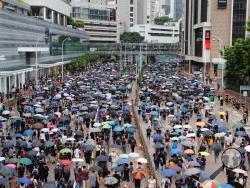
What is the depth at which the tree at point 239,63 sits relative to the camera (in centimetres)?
5166

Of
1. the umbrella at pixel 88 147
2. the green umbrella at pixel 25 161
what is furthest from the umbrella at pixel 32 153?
the umbrella at pixel 88 147

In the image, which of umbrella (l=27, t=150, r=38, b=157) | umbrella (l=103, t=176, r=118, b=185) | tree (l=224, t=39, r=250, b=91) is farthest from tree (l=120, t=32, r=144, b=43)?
umbrella (l=103, t=176, r=118, b=185)

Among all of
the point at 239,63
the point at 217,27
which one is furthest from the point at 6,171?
the point at 217,27

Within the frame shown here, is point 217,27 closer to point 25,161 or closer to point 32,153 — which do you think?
point 32,153

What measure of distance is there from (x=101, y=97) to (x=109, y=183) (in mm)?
26999

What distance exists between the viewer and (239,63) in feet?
174

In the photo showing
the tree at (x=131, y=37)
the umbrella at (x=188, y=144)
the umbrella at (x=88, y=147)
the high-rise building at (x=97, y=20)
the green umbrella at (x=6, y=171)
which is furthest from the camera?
the tree at (x=131, y=37)

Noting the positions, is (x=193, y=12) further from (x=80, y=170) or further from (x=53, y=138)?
(x=80, y=170)

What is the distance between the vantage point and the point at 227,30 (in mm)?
88688

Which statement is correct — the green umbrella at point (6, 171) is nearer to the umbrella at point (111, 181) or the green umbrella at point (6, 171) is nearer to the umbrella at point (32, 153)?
the umbrella at point (32, 153)

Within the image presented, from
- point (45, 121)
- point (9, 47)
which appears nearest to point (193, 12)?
point (9, 47)

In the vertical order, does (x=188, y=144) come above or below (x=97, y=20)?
below

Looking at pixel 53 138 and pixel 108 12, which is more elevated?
pixel 108 12

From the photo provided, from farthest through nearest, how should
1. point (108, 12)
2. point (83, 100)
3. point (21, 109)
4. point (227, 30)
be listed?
1. point (108, 12)
2. point (227, 30)
3. point (83, 100)
4. point (21, 109)
